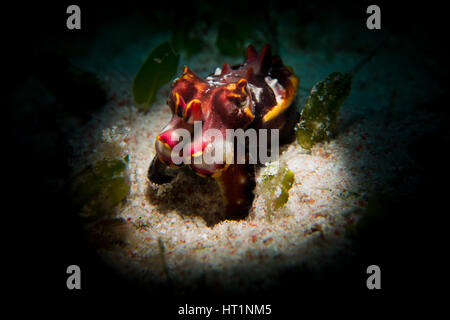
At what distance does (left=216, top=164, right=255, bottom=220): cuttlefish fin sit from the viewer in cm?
211

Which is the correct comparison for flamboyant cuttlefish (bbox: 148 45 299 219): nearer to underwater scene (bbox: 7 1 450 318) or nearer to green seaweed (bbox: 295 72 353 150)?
underwater scene (bbox: 7 1 450 318)

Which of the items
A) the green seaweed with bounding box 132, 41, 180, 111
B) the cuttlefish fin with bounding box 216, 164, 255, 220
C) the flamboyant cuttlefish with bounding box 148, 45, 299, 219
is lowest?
the cuttlefish fin with bounding box 216, 164, 255, 220

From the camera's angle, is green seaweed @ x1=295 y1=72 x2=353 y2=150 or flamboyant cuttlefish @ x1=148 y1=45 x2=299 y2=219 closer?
flamboyant cuttlefish @ x1=148 y1=45 x2=299 y2=219

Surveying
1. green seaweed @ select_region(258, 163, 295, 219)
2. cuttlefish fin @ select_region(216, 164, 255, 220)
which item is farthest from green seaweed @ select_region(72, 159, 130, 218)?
green seaweed @ select_region(258, 163, 295, 219)

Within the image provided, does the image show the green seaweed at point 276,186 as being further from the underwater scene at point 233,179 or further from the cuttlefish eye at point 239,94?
the cuttlefish eye at point 239,94

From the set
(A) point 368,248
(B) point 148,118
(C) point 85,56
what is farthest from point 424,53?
(C) point 85,56

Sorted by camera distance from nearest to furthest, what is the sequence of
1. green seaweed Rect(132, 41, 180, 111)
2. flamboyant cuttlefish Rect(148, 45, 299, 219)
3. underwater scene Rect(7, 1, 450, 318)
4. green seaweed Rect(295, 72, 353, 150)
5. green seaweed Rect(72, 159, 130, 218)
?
underwater scene Rect(7, 1, 450, 318), flamboyant cuttlefish Rect(148, 45, 299, 219), green seaweed Rect(72, 159, 130, 218), green seaweed Rect(295, 72, 353, 150), green seaweed Rect(132, 41, 180, 111)

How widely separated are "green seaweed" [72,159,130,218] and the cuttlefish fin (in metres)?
0.95

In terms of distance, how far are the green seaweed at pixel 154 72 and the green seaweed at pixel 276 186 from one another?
206 cm

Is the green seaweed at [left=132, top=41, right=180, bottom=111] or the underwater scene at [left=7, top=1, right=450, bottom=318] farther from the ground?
the green seaweed at [left=132, top=41, right=180, bottom=111]

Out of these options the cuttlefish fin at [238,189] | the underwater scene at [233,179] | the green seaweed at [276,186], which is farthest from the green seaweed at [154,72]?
the green seaweed at [276,186]

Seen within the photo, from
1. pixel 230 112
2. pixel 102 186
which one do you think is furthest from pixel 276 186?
pixel 102 186

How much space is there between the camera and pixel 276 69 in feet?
8.70

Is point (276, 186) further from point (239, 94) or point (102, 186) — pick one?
point (102, 186)
